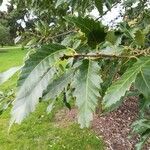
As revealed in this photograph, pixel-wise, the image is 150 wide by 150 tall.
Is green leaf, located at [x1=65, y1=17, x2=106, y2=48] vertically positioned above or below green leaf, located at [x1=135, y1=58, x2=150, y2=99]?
above

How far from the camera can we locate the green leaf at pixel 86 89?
4.25 ft

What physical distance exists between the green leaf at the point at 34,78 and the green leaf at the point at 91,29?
0.10m

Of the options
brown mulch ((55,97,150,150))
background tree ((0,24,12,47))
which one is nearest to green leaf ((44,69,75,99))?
brown mulch ((55,97,150,150))

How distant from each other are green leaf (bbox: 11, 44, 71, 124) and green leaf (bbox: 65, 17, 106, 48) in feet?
0.34

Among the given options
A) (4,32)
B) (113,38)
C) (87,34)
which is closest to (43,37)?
(113,38)

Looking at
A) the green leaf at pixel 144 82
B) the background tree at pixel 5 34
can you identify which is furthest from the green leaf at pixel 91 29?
the background tree at pixel 5 34

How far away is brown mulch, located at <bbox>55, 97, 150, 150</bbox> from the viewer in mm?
9336

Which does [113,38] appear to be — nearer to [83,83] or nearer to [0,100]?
[83,83]

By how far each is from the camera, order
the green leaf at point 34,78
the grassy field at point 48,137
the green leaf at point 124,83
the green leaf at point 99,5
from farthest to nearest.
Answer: the grassy field at point 48,137 → the green leaf at point 99,5 → the green leaf at point 124,83 → the green leaf at point 34,78

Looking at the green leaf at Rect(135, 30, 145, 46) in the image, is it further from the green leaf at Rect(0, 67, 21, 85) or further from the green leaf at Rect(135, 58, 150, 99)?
the green leaf at Rect(0, 67, 21, 85)

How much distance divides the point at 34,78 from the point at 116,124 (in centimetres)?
978

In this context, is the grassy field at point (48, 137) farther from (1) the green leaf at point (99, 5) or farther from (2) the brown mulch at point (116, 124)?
(1) the green leaf at point (99, 5)

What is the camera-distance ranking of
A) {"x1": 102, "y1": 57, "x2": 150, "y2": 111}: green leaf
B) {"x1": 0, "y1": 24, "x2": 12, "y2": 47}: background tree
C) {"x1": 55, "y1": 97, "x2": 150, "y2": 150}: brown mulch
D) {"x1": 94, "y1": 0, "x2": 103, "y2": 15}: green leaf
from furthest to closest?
{"x1": 0, "y1": 24, "x2": 12, "y2": 47}: background tree → {"x1": 55, "y1": 97, "x2": 150, "y2": 150}: brown mulch → {"x1": 94, "y1": 0, "x2": 103, "y2": 15}: green leaf → {"x1": 102, "y1": 57, "x2": 150, "y2": 111}: green leaf

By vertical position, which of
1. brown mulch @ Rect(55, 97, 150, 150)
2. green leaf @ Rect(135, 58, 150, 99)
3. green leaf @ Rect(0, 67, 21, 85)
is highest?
green leaf @ Rect(0, 67, 21, 85)
